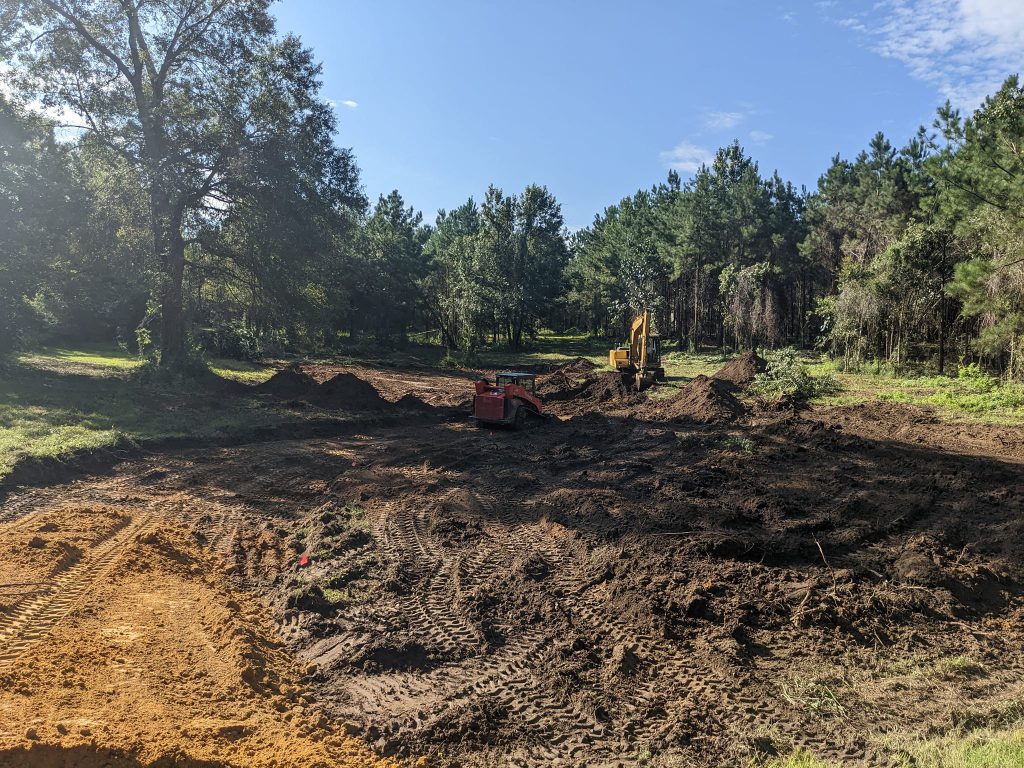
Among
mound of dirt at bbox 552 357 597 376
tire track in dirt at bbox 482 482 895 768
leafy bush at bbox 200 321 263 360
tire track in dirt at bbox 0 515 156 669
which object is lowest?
tire track in dirt at bbox 482 482 895 768

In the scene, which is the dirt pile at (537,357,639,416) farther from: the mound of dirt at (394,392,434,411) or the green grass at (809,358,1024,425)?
the green grass at (809,358,1024,425)

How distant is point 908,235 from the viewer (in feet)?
95.6

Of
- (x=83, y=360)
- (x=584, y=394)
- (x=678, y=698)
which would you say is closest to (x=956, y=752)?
(x=678, y=698)

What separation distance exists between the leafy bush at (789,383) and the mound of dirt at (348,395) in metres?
14.9

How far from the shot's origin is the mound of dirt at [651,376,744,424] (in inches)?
761

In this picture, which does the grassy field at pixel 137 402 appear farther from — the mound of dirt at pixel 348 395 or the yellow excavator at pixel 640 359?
the mound of dirt at pixel 348 395

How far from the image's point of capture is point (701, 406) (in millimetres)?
20000

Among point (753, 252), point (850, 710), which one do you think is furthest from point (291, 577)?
point (753, 252)

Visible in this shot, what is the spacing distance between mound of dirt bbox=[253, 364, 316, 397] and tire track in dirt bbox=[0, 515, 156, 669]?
13.5 meters

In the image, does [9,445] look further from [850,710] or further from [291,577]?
[850,710]

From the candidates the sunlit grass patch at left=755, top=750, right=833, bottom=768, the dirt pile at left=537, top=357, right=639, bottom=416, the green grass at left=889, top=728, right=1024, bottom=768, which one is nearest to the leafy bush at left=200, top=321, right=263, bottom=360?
the dirt pile at left=537, top=357, right=639, bottom=416

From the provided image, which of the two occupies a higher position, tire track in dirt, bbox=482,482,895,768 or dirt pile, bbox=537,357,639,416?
dirt pile, bbox=537,357,639,416

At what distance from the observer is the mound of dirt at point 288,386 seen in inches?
864

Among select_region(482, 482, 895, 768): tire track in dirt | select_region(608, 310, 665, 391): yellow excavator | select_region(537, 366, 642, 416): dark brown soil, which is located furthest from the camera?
select_region(608, 310, 665, 391): yellow excavator
